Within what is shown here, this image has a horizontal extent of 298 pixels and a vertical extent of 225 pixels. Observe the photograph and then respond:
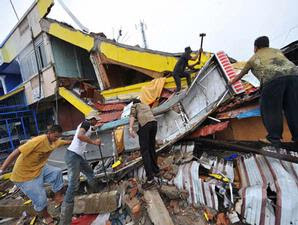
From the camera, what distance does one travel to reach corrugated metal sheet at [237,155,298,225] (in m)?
2.51

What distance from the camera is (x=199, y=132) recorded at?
4328mm

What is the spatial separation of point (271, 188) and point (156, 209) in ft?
5.19

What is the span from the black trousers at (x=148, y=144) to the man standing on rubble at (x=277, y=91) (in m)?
1.76

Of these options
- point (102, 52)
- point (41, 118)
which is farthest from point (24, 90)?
point (102, 52)

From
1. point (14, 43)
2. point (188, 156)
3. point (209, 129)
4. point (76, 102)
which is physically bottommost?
point (188, 156)

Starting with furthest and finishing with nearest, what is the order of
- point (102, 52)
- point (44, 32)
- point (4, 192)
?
1. point (44, 32)
2. point (102, 52)
3. point (4, 192)

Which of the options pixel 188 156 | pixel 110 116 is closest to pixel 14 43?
pixel 110 116

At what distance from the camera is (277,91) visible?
2895 mm

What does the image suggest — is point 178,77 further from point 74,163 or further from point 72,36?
point 72,36

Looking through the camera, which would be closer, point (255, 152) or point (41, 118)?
point (255, 152)

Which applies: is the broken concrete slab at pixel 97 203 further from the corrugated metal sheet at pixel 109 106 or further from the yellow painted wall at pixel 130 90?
the yellow painted wall at pixel 130 90

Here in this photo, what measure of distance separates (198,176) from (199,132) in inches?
44.2

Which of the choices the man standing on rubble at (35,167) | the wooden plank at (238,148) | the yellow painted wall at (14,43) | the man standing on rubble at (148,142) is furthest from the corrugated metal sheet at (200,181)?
the yellow painted wall at (14,43)

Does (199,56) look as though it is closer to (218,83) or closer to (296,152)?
(218,83)
